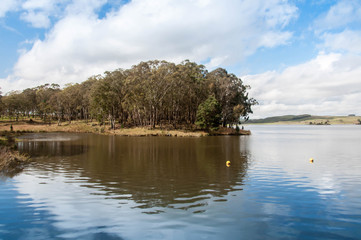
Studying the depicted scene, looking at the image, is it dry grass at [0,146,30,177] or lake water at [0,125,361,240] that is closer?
lake water at [0,125,361,240]

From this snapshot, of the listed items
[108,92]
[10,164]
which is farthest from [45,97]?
[10,164]

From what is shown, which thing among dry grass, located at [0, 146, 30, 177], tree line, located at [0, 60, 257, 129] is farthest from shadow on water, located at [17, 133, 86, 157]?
tree line, located at [0, 60, 257, 129]

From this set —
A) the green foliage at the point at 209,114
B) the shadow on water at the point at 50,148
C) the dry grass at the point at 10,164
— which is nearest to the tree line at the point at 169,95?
the green foliage at the point at 209,114

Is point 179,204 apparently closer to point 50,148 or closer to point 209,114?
point 50,148

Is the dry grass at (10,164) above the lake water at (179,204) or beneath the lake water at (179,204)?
above

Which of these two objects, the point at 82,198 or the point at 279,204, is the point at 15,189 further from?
the point at 279,204

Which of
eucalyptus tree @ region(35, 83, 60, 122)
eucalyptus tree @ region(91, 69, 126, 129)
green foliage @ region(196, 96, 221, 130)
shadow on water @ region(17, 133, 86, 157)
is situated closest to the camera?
shadow on water @ region(17, 133, 86, 157)

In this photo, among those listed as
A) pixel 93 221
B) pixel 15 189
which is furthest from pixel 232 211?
pixel 15 189

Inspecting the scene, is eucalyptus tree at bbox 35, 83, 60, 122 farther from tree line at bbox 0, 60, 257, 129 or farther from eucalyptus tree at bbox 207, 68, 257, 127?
eucalyptus tree at bbox 207, 68, 257, 127

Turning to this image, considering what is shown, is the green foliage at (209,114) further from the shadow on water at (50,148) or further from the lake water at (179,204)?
the lake water at (179,204)

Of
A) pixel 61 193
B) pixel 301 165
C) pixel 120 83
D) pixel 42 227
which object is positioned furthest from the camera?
pixel 120 83

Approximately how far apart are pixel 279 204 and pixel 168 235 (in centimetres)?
626

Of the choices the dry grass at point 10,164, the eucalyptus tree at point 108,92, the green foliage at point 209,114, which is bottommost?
the dry grass at point 10,164

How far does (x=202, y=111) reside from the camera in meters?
73.1
